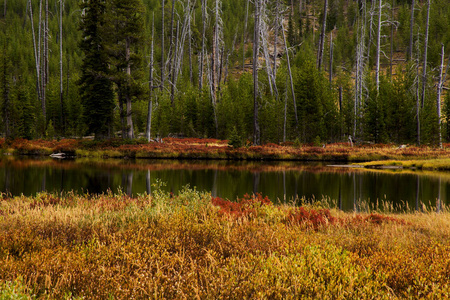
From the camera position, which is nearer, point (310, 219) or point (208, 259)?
point (208, 259)

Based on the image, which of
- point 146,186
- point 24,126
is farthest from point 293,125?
point 24,126

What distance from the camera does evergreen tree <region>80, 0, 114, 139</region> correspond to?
104ft

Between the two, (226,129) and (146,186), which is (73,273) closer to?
(146,186)

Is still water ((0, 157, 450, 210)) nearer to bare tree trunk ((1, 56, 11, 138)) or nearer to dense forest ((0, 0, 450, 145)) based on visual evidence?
dense forest ((0, 0, 450, 145))

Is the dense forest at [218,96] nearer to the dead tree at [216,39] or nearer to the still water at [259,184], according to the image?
the dead tree at [216,39]

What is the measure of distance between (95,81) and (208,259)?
103 feet

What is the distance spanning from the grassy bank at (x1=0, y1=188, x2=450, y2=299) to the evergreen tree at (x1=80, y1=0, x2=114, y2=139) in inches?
1035

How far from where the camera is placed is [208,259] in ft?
13.9

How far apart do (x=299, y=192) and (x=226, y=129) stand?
32.5 metres

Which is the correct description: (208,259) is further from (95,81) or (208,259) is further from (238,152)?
(95,81)

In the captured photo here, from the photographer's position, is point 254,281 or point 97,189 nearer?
point 254,281

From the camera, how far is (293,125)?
38938mm

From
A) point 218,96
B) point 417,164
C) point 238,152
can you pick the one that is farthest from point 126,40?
point 417,164

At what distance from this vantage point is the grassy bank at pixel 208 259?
327 cm
